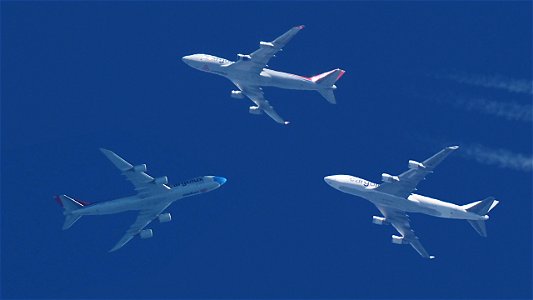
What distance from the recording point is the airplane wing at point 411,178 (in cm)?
14325

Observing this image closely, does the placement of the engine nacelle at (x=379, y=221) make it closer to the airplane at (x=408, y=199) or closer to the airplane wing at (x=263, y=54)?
the airplane at (x=408, y=199)

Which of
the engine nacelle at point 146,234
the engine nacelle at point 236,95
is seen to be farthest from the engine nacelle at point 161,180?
the engine nacelle at point 236,95

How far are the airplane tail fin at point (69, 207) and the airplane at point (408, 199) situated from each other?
2704 centimetres

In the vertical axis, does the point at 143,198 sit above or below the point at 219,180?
below

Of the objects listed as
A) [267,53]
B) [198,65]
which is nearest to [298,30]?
[267,53]

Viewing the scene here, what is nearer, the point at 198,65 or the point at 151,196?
the point at 151,196

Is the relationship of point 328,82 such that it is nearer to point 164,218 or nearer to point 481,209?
point 481,209

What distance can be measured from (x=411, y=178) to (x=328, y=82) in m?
15.6

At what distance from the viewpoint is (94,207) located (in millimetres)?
146875

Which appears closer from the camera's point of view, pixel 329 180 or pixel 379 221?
pixel 329 180

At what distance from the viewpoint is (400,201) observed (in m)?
148

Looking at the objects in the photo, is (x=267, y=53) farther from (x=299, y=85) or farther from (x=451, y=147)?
(x=451, y=147)

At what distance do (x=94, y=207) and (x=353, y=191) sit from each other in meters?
27.8

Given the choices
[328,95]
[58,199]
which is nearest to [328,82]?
[328,95]
